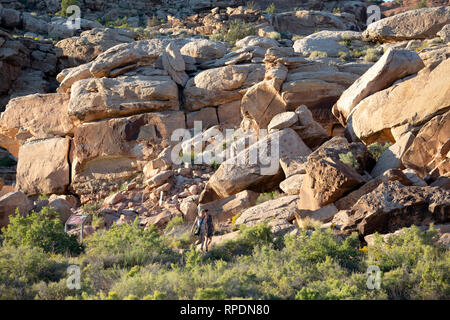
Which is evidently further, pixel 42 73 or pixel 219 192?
pixel 42 73

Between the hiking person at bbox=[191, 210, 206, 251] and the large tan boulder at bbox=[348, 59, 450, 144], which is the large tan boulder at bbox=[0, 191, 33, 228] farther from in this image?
the large tan boulder at bbox=[348, 59, 450, 144]

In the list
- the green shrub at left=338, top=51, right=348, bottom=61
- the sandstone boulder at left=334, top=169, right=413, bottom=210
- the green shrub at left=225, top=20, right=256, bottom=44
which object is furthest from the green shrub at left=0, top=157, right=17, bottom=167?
the sandstone boulder at left=334, top=169, right=413, bottom=210

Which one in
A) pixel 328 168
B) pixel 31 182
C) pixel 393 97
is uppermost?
pixel 393 97

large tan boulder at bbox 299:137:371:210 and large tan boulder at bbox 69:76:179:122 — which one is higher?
large tan boulder at bbox 69:76:179:122

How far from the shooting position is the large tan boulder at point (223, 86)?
59.5 ft

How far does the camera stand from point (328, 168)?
10672 mm

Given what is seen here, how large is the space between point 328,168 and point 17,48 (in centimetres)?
A: 2196

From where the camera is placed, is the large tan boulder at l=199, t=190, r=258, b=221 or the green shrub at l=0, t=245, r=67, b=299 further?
the large tan boulder at l=199, t=190, r=258, b=221

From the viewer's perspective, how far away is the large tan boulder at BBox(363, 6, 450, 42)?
73.4ft

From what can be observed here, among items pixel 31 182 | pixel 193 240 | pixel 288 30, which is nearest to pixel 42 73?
pixel 31 182

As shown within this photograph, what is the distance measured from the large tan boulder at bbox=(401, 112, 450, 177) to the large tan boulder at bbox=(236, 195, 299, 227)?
3.25m

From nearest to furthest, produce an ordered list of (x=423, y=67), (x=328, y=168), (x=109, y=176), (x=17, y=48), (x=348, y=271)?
(x=348, y=271) → (x=328, y=168) → (x=423, y=67) → (x=109, y=176) → (x=17, y=48)
